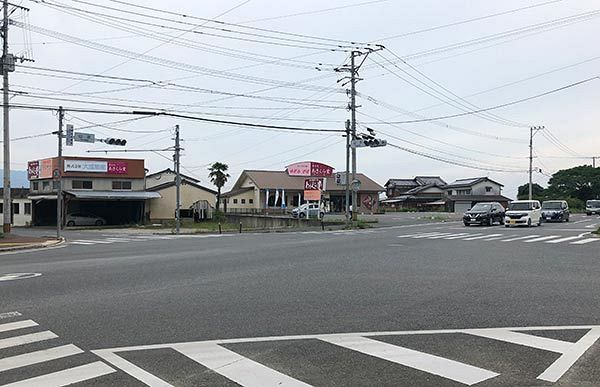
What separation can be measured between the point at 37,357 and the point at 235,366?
7.55 feet

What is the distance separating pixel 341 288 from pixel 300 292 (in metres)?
0.97

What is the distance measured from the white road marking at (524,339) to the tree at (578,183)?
90.7 meters

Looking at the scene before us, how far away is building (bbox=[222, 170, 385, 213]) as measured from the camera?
7021 centimetres

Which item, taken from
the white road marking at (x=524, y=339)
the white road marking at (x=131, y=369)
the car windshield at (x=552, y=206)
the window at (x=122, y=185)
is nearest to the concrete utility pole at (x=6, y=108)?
the white road marking at (x=131, y=369)

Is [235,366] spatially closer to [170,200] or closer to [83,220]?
[83,220]

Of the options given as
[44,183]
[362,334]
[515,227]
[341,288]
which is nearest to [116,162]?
[44,183]

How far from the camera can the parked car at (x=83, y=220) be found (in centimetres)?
5159

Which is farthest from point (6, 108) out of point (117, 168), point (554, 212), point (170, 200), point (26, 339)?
point (554, 212)

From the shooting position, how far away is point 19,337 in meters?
7.00

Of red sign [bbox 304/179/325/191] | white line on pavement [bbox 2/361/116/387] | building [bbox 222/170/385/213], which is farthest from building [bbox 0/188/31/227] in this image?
white line on pavement [bbox 2/361/116/387]

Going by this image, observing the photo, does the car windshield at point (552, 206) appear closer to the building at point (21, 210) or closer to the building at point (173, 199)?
the building at point (173, 199)

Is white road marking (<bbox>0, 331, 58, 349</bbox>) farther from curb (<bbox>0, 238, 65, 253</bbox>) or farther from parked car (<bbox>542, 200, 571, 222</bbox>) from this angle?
parked car (<bbox>542, 200, 571, 222</bbox>)

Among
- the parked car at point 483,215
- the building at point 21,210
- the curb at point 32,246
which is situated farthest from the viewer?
the building at point 21,210

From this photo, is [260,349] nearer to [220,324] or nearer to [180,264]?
[220,324]
